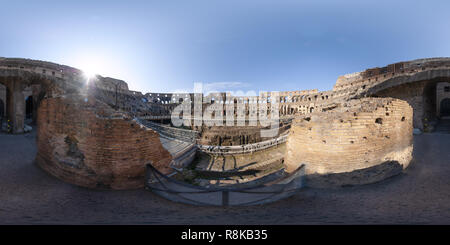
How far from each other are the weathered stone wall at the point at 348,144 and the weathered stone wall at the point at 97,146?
4.48 m

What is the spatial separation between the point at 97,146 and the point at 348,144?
6775 millimetres

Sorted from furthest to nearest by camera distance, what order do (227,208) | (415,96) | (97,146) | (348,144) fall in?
(415,96) < (348,144) < (97,146) < (227,208)

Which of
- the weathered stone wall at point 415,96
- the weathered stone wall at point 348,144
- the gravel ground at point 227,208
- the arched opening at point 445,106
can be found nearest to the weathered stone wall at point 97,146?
the gravel ground at point 227,208

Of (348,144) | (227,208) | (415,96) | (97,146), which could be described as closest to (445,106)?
(415,96)

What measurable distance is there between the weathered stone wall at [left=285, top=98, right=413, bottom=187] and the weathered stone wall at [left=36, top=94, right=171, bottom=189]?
4482 mm

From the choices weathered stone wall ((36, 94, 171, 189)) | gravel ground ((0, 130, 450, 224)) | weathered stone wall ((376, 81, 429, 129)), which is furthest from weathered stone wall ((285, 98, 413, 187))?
weathered stone wall ((376, 81, 429, 129))

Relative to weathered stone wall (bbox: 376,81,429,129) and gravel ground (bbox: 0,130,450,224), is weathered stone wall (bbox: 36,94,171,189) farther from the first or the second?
weathered stone wall (bbox: 376,81,429,129)

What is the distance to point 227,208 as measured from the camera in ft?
Result: 12.7

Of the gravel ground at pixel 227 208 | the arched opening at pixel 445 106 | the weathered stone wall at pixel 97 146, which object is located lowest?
the gravel ground at pixel 227 208

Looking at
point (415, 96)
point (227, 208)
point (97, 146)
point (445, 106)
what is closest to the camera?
point (227, 208)

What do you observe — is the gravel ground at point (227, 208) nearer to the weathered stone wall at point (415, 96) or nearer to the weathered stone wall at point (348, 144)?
the weathered stone wall at point (348, 144)

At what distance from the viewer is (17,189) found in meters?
4.00

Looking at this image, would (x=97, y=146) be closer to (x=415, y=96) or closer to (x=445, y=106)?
(x=415, y=96)

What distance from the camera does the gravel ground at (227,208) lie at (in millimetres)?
2971
